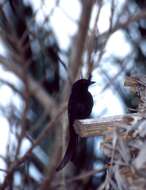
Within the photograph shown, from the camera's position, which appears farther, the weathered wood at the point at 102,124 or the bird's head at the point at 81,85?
the bird's head at the point at 81,85

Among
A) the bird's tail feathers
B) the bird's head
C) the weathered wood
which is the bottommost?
the bird's tail feathers

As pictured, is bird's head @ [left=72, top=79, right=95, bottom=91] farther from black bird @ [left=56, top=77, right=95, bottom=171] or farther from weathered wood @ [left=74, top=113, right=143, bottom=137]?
weathered wood @ [left=74, top=113, right=143, bottom=137]

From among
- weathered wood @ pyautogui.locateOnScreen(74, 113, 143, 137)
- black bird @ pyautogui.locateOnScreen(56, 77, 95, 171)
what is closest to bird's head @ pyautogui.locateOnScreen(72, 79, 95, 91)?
black bird @ pyautogui.locateOnScreen(56, 77, 95, 171)

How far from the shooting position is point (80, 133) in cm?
242

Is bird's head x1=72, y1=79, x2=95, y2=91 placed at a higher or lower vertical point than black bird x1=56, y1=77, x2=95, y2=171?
higher

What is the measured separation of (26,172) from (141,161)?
2.62m

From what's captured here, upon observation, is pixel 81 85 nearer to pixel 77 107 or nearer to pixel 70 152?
pixel 77 107

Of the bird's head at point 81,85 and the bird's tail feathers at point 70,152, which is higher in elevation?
the bird's head at point 81,85

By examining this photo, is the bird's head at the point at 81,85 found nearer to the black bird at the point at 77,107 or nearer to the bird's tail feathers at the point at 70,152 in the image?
the black bird at the point at 77,107

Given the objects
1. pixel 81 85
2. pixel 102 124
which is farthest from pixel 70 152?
pixel 81 85

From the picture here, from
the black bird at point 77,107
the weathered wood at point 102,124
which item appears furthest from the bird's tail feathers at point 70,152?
the weathered wood at point 102,124

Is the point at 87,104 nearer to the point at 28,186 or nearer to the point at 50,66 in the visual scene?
the point at 28,186

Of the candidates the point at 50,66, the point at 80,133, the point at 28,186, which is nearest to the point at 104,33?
the point at 28,186

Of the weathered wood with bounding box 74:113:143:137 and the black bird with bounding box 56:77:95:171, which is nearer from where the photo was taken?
the weathered wood with bounding box 74:113:143:137
